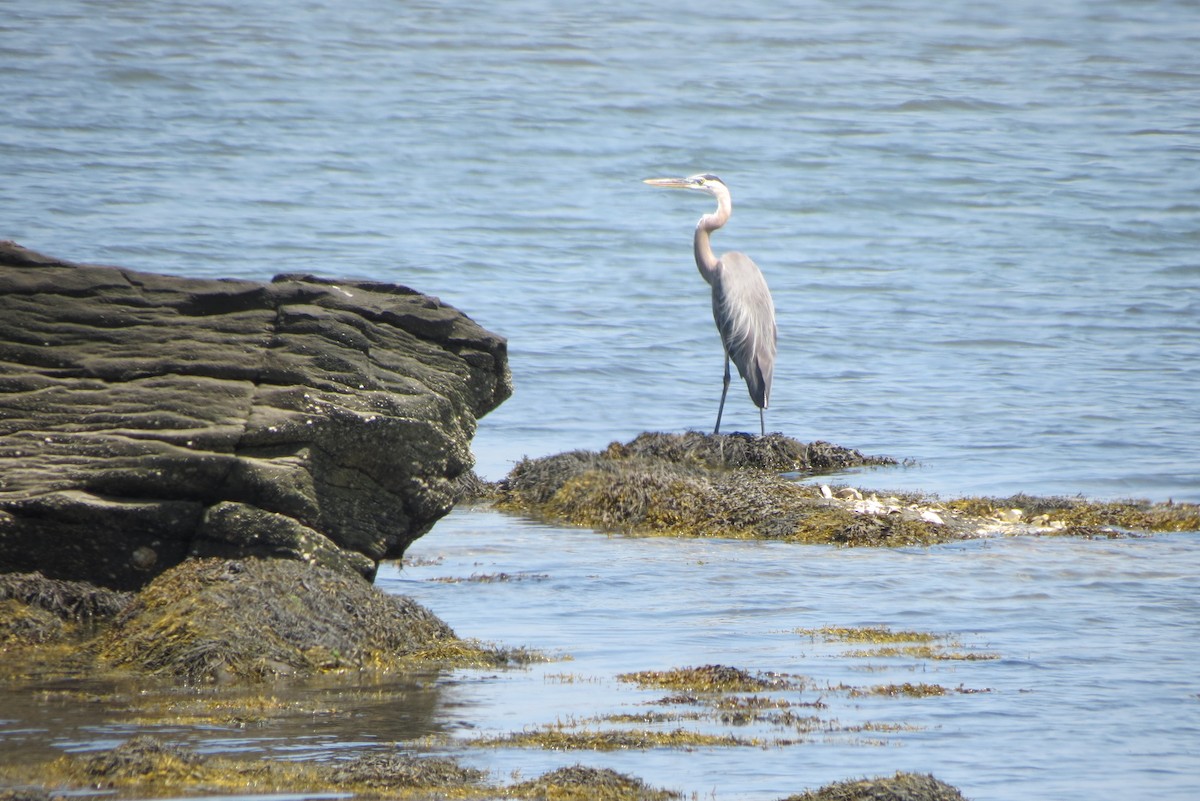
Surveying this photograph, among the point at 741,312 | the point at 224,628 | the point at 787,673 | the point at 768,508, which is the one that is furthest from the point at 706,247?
the point at 224,628

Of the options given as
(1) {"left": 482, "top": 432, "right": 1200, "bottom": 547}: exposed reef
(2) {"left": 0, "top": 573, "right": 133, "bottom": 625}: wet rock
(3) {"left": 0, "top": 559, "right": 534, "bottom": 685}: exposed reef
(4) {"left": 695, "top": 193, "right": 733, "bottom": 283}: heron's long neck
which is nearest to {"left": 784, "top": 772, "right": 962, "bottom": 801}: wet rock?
(3) {"left": 0, "top": 559, "right": 534, "bottom": 685}: exposed reef

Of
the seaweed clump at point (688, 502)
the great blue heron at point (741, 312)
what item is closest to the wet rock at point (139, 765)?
the seaweed clump at point (688, 502)

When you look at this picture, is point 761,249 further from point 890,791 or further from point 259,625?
point 890,791

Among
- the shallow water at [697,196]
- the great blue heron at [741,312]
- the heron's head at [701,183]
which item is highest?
the heron's head at [701,183]

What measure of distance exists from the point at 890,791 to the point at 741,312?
434 inches

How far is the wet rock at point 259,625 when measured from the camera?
6703mm

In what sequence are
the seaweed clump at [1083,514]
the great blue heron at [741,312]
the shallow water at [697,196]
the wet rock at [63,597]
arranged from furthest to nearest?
1. the shallow water at [697,196]
2. the great blue heron at [741,312]
3. the seaweed clump at [1083,514]
4. the wet rock at [63,597]

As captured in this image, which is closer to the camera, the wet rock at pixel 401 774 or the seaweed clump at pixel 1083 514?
the wet rock at pixel 401 774

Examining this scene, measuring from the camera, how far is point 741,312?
15867 mm

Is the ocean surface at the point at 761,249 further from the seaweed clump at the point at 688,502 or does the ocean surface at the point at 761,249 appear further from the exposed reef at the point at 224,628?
the exposed reef at the point at 224,628

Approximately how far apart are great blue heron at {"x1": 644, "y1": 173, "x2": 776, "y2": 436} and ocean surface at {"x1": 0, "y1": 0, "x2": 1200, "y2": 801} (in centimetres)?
92

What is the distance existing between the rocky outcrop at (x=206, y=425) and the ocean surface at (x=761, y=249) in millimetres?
866

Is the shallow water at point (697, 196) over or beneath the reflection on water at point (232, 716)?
beneath

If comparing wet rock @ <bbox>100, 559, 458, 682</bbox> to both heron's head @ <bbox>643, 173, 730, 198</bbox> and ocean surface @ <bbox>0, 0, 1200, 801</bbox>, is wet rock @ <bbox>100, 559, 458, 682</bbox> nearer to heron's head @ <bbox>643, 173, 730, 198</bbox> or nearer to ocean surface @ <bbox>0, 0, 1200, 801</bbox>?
ocean surface @ <bbox>0, 0, 1200, 801</bbox>
